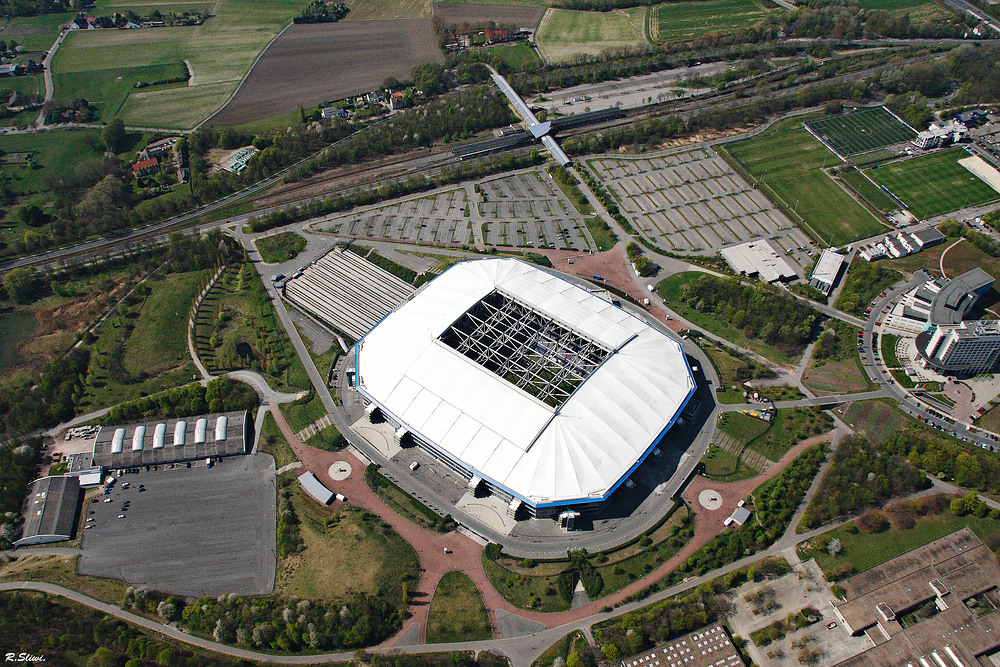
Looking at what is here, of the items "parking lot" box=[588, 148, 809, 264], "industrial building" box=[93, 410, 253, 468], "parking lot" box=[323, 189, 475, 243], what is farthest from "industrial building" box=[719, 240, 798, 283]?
"industrial building" box=[93, 410, 253, 468]

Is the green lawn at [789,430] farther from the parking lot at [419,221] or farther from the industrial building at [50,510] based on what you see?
the industrial building at [50,510]

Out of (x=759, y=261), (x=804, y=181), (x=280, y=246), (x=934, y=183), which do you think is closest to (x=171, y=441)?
(x=280, y=246)

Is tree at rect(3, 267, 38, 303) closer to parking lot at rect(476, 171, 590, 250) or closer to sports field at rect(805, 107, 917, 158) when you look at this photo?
parking lot at rect(476, 171, 590, 250)

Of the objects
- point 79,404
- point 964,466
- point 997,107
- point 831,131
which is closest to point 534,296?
point 964,466

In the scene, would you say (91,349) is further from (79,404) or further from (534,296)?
(534,296)

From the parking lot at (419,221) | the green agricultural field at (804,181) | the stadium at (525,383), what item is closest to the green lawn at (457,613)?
the stadium at (525,383)

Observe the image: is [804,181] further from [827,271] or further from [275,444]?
[275,444]
